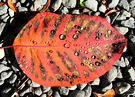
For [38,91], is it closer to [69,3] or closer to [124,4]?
[69,3]

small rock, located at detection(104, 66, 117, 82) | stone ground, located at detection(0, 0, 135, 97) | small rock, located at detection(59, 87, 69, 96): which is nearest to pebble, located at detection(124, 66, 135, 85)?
stone ground, located at detection(0, 0, 135, 97)

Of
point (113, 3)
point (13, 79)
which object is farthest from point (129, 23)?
point (13, 79)

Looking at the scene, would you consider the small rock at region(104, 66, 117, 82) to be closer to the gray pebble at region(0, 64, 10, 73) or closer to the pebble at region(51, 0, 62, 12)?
the pebble at region(51, 0, 62, 12)

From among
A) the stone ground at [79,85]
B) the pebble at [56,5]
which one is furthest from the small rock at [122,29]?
the pebble at [56,5]

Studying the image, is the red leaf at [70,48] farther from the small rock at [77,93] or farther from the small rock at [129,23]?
the small rock at [129,23]

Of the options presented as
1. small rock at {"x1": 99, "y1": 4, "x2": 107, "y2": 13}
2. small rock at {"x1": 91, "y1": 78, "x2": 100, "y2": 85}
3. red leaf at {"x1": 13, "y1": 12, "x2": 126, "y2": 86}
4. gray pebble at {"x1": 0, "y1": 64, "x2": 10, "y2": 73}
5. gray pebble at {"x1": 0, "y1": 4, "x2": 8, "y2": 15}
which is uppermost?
gray pebble at {"x1": 0, "y1": 4, "x2": 8, "y2": 15}

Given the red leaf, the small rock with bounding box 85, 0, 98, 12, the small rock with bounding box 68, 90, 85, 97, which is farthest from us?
the small rock with bounding box 85, 0, 98, 12
